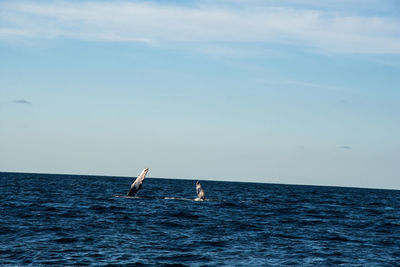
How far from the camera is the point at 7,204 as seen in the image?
3788cm

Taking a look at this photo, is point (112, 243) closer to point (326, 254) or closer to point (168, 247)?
point (168, 247)

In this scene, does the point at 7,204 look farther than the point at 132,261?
Yes

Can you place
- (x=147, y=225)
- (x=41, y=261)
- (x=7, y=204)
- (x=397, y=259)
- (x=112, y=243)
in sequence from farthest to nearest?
(x=7, y=204)
(x=147, y=225)
(x=112, y=243)
(x=397, y=259)
(x=41, y=261)

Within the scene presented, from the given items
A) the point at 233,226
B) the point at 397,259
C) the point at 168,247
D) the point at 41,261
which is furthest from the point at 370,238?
the point at 41,261

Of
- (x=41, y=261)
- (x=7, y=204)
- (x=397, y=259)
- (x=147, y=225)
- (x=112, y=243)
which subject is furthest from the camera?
(x=7, y=204)

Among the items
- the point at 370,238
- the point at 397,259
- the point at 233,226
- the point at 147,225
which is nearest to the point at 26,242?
the point at 147,225

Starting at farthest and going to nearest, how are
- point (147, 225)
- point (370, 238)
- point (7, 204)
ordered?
point (7, 204), point (147, 225), point (370, 238)

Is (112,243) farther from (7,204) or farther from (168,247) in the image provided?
(7,204)

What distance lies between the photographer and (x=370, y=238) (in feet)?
86.4

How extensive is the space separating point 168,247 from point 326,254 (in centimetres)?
699

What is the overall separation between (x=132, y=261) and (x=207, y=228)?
9928 millimetres

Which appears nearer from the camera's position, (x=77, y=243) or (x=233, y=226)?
(x=77, y=243)

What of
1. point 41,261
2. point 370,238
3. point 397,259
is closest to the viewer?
point 41,261

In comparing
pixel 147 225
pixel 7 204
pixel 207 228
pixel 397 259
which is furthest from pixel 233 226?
pixel 7 204
